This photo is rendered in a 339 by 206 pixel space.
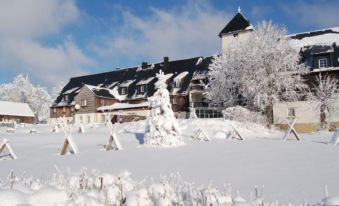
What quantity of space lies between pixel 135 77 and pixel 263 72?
91.9 ft

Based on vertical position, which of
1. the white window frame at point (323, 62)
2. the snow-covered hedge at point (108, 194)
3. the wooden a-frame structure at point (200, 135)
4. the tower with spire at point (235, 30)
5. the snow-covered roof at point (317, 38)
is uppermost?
the tower with spire at point (235, 30)

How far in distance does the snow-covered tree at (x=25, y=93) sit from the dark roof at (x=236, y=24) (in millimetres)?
62775

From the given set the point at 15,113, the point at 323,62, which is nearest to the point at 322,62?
the point at 323,62

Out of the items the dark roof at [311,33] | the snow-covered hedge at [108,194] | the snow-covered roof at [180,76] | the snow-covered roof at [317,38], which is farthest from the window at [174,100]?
the snow-covered hedge at [108,194]

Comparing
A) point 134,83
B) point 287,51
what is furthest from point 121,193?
point 134,83

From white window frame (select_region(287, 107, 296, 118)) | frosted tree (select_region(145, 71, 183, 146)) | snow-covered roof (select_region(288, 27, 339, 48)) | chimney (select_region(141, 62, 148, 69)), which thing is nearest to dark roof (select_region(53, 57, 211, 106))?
chimney (select_region(141, 62, 148, 69))

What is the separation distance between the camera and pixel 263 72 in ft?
118

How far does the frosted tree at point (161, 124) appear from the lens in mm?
19516

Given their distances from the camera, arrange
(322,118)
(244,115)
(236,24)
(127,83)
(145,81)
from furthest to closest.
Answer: (127,83)
(145,81)
(236,24)
(322,118)
(244,115)

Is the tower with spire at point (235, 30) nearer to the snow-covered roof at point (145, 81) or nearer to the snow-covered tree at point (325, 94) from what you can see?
the snow-covered roof at point (145, 81)

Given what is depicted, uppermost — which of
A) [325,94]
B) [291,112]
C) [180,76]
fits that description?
[180,76]

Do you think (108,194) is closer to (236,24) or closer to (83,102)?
(236,24)

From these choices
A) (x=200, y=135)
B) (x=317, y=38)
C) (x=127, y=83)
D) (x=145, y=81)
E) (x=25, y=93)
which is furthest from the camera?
(x=25, y=93)

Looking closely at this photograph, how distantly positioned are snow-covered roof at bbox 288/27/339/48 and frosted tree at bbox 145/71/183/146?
27.4 meters
